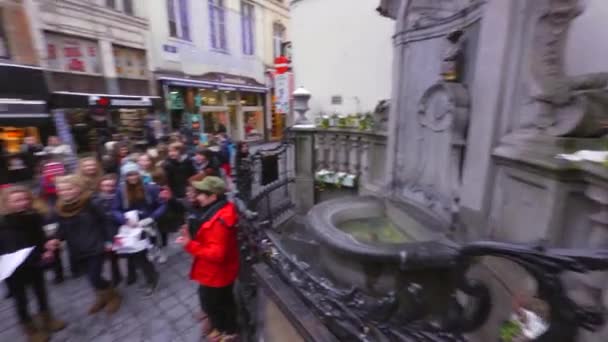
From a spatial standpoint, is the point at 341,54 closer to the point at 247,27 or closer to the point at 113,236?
the point at 113,236

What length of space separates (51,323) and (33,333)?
0.56 feet

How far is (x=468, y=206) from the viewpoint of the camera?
127 inches

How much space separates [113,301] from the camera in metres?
3.79

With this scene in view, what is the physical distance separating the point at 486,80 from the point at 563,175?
4.19 feet

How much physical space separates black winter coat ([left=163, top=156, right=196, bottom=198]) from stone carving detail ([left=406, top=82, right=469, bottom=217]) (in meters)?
4.02

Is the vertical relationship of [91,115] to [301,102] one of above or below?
below

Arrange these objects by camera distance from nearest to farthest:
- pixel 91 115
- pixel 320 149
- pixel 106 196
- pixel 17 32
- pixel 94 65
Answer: pixel 106 196 → pixel 320 149 → pixel 17 32 → pixel 91 115 → pixel 94 65

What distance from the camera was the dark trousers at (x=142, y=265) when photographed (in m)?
4.03

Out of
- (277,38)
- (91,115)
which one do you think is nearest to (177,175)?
(91,115)

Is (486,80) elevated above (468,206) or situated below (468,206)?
above

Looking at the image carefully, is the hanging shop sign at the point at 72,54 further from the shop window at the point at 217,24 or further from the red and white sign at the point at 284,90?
the red and white sign at the point at 284,90

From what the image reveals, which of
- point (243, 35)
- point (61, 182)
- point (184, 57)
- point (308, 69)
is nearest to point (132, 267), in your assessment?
point (61, 182)

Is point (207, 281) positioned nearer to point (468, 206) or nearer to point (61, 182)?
point (61, 182)

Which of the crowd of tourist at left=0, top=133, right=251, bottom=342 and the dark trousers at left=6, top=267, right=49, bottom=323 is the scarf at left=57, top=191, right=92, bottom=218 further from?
the dark trousers at left=6, top=267, right=49, bottom=323
